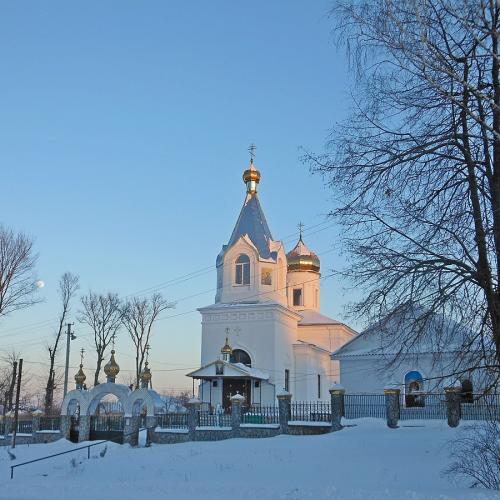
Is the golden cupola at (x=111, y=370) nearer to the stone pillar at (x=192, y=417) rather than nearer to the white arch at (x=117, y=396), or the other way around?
the white arch at (x=117, y=396)

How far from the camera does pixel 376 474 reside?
1289 centimetres

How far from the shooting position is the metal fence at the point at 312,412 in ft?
66.5

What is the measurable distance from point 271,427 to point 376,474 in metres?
8.03

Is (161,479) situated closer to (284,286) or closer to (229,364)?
(229,364)

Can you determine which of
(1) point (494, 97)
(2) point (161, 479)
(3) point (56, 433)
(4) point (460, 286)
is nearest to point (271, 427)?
(2) point (161, 479)

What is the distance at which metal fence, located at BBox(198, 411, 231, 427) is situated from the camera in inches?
865

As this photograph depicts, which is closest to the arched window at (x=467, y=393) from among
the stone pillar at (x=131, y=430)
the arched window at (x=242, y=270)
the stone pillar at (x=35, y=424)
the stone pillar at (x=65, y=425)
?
the stone pillar at (x=131, y=430)

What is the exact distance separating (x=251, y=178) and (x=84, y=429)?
1792 centimetres

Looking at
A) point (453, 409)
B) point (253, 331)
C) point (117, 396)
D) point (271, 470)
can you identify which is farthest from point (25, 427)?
point (453, 409)

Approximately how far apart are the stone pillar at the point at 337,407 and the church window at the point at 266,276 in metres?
14.7

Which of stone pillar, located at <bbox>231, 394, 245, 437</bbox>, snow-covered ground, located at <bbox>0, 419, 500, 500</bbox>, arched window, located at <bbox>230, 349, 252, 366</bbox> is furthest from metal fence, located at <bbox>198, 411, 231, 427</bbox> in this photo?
arched window, located at <bbox>230, 349, 252, 366</bbox>

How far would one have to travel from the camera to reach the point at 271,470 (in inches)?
574

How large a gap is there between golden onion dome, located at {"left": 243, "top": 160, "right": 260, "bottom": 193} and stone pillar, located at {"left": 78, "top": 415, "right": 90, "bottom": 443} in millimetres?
17073

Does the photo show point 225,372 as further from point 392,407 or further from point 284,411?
point 392,407
